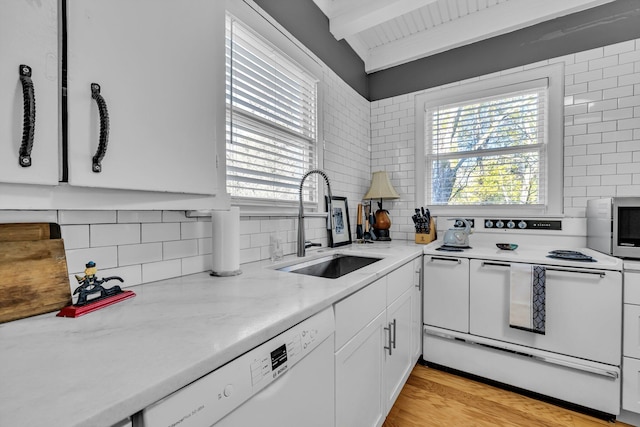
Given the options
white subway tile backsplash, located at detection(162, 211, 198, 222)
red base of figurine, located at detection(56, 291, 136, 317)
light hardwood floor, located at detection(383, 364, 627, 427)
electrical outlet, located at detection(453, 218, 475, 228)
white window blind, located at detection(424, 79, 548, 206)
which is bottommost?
light hardwood floor, located at detection(383, 364, 627, 427)

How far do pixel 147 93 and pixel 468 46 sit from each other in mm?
2892

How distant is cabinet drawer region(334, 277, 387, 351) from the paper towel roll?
0.54 metres

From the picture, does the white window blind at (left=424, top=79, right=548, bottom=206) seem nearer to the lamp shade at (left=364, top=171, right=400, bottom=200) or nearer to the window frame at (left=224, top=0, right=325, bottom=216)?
the lamp shade at (left=364, top=171, right=400, bottom=200)

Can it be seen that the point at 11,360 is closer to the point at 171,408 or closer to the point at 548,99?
the point at 171,408

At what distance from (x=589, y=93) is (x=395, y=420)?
109 inches

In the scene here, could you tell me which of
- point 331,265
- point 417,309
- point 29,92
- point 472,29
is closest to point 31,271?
point 29,92

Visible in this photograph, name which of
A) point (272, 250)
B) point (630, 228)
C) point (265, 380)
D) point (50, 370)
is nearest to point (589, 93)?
point (630, 228)

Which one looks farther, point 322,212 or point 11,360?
point 322,212

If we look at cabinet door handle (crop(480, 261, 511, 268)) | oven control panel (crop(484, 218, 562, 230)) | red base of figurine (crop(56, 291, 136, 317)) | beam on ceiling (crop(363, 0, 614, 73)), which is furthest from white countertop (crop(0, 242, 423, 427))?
beam on ceiling (crop(363, 0, 614, 73))

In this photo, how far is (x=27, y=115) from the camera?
2.20 ft

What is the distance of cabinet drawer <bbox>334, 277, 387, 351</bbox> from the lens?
114cm

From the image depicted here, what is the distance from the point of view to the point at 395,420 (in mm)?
1741

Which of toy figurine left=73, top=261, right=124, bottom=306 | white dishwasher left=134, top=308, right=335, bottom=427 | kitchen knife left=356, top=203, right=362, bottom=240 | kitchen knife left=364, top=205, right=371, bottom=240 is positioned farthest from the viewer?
kitchen knife left=364, top=205, right=371, bottom=240

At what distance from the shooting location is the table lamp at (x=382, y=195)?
2.87 meters
